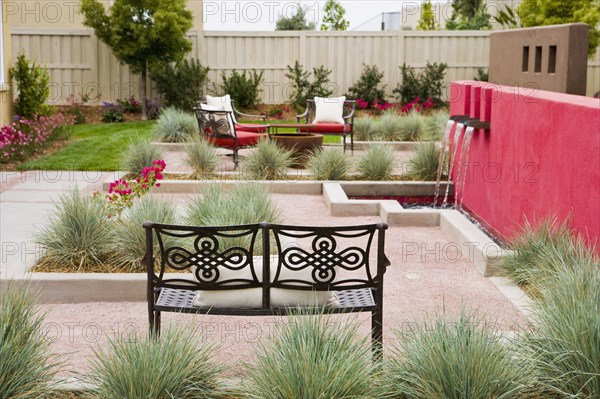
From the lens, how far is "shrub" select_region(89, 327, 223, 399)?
392 cm

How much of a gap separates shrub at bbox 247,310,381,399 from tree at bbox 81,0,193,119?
15.9 metres

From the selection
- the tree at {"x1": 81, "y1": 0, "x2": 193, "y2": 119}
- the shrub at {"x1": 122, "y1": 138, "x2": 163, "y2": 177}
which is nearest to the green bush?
the tree at {"x1": 81, "y1": 0, "x2": 193, "y2": 119}

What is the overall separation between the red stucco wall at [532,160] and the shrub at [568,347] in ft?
6.33

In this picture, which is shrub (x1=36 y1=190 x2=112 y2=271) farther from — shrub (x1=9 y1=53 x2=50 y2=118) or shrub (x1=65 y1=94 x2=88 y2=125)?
shrub (x1=65 y1=94 x2=88 y2=125)

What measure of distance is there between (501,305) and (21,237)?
15.2 ft

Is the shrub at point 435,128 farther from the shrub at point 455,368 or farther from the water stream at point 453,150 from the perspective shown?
the shrub at point 455,368

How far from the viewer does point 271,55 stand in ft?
72.5

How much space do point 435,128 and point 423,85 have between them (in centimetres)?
580

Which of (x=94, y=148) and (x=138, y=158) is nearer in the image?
(x=138, y=158)

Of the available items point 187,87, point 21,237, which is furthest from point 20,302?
point 187,87

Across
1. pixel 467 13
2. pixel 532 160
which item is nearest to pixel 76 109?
pixel 532 160

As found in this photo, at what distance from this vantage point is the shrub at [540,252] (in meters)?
6.37

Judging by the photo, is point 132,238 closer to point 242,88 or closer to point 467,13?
point 242,88

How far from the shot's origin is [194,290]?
485cm
